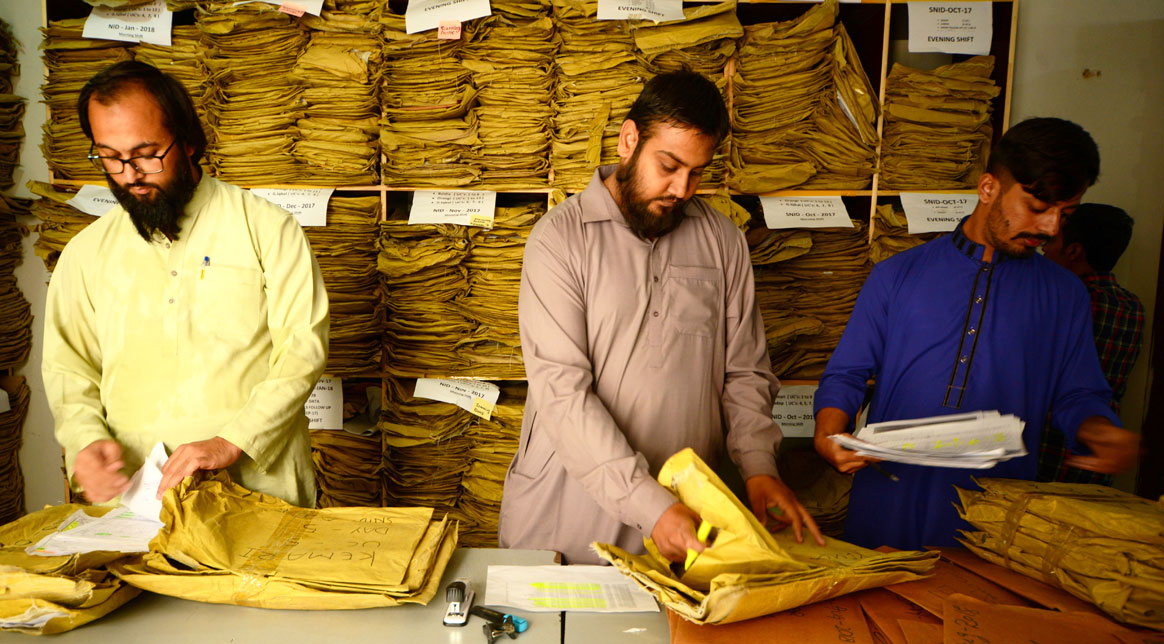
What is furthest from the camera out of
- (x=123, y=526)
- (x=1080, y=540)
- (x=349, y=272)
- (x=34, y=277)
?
(x=34, y=277)

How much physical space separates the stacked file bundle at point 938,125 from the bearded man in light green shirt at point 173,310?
7.92ft

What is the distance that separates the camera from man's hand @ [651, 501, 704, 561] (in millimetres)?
1308

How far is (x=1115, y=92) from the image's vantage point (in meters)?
3.00

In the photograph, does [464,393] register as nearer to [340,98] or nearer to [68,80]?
[340,98]

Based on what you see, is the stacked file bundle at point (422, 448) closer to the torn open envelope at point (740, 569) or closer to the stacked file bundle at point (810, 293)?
the stacked file bundle at point (810, 293)

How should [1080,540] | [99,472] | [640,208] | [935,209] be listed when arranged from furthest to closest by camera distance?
[935,209] → [640,208] → [99,472] → [1080,540]

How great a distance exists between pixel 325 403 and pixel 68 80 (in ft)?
5.78

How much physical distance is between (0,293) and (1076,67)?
4.94 meters

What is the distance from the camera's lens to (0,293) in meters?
3.10

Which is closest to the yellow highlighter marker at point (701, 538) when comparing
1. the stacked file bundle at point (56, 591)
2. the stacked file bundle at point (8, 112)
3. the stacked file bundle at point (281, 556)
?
the stacked file bundle at point (281, 556)

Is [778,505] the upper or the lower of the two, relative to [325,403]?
upper

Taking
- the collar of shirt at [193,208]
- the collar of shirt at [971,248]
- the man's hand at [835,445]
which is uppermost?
the collar of shirt at [193,208]

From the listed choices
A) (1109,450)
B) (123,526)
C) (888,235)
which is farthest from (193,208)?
(888,235)

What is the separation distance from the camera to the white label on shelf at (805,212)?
111 inches
